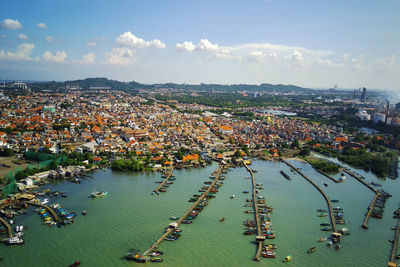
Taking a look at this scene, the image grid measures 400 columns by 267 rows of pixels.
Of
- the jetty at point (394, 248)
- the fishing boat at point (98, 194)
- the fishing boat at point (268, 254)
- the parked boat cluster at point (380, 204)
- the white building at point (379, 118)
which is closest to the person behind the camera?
the jetty at point (394, 248)

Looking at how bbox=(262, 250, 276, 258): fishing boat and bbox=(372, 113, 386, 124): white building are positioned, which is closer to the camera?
bbox=(262, 250, 276, 258): fishing boat

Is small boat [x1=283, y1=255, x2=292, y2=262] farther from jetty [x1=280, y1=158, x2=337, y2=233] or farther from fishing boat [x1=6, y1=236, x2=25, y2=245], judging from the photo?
fishing boat [x1=6, y1=236, x2=25, y2=245]

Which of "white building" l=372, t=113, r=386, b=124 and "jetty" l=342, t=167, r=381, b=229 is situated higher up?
"white building" l=372, t=113, r=386, b=124

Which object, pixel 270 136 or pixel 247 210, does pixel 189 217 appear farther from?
pixel 270 136

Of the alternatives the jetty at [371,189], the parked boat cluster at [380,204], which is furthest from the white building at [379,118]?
the parked boat cluster at [380,204]

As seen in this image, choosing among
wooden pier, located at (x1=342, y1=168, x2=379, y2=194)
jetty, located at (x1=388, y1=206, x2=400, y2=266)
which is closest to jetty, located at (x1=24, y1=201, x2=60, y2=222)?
jetty, located at (x1=388, y1=206, x2=400, y2=266)

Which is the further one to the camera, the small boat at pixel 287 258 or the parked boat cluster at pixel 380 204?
the parked boat cluster at pixel 380 204

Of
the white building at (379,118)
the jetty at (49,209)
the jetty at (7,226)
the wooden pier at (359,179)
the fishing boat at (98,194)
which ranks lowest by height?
the jetty at (7,226)

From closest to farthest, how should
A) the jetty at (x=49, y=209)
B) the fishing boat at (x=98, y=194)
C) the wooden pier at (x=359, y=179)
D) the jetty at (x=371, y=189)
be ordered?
1. the jetty at (x=49, y=209)
2. the jetty at (x=371, y=189)
3. the fishing boat at (x=98, y=194)
4. the wooden pier at (x=359, y=179)

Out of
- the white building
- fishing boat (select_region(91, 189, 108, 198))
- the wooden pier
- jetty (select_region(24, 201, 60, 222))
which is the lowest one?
jetty (select_region(24, 201, 60, 222))

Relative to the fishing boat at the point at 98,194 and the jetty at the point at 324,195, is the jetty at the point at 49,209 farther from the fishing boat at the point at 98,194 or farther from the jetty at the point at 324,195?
the jetty at the point at 324,195
